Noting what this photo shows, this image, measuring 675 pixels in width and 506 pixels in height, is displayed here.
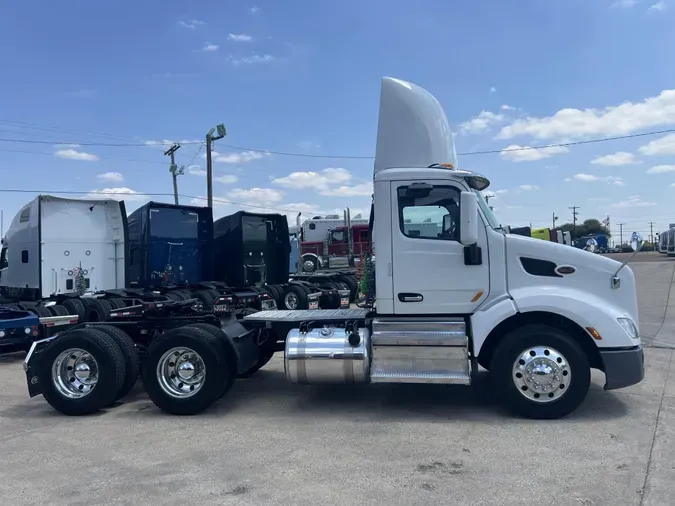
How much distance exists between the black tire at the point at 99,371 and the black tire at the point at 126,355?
63mm

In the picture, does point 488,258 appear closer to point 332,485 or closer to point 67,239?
point 332,485

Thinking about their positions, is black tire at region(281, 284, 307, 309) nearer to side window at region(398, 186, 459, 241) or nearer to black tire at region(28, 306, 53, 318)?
black tire at region(28, 306, 53, 318)

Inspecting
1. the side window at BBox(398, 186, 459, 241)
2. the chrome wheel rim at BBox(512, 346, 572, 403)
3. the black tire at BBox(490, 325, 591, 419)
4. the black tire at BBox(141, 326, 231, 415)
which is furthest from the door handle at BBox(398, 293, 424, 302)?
the black tire at BBox(141, 326, 231, 415)

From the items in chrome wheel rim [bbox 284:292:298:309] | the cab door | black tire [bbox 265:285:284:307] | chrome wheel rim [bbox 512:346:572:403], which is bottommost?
chrome wheel rim [bbox 512:346:572:403]

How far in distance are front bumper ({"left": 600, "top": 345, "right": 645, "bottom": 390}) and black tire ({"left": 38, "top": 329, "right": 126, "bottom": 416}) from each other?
5.47 metres

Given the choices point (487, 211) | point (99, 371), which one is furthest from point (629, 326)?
point (99, 371)

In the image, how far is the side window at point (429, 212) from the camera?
21.1 ft

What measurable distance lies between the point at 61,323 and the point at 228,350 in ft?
14.8

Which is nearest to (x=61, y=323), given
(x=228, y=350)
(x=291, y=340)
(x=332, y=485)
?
(x=228, y=350)

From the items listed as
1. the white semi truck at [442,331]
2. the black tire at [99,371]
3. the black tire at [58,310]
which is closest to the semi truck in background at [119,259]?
the black tire at [58,310]

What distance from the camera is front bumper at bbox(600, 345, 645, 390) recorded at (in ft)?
19.7

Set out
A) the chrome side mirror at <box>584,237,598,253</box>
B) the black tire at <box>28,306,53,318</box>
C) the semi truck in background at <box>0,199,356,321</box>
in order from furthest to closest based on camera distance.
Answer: the semi truck in background at <box>0,199,356,321</box>, the black tire at <box>28,306,53,318</box>, the chrome side mirror at <box>584,237,598,253</box>

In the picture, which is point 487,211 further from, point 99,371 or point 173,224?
point 173,224

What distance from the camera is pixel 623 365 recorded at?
5996 millimetres
